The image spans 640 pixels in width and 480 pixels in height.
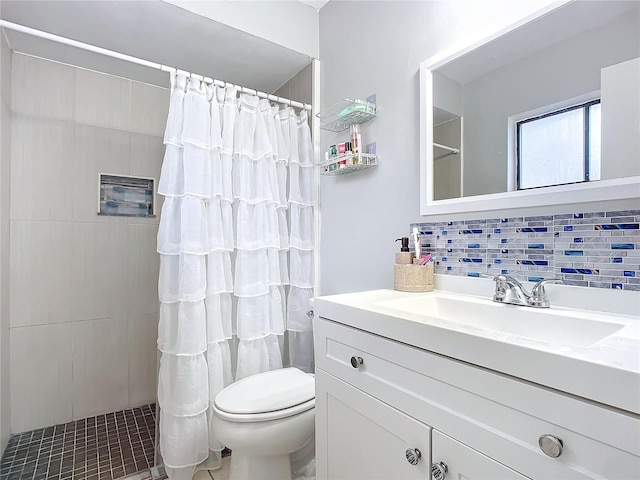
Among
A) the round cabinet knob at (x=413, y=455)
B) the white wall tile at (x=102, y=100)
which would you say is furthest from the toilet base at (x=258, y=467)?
the white wall tile at (x=102, y=100)

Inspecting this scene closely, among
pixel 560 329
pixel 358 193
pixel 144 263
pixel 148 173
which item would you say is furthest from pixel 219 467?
pixel 148 173

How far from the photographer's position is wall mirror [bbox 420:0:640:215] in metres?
0.91

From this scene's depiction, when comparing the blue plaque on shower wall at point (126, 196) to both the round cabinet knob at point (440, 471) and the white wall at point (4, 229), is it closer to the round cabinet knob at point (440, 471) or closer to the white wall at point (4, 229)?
the white wall at point (4, 229)

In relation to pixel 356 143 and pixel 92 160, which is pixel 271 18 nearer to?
pixel 356 143

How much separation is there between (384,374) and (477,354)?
0.29 metres

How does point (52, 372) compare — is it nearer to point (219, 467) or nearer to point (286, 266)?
point (219, 467)

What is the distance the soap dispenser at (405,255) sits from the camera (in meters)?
1.34

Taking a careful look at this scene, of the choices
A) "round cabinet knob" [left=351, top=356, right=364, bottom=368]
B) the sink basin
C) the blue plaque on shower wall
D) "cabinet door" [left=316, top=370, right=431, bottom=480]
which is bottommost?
"cabinet door" [left=316, top=370, right=431, bottom=480]

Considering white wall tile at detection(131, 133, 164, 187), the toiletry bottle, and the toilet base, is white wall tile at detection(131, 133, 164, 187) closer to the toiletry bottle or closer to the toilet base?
the toiletry bottle

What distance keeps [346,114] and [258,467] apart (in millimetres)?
1585

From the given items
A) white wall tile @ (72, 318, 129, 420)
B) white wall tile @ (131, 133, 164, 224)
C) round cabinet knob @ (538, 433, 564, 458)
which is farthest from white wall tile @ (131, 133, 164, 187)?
round cabinet knob @ (538, 433, 564, 458)

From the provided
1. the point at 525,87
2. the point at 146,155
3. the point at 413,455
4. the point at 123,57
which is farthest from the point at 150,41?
the point at 413,455

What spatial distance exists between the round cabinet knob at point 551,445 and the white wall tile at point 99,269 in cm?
235

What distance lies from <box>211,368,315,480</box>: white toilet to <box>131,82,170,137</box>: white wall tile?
1828 millimetres
